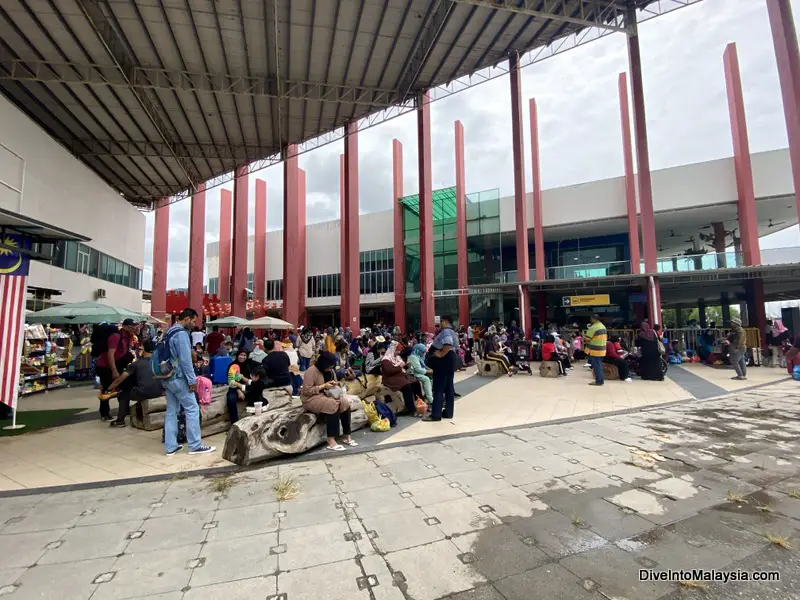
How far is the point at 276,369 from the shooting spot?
5.60 meters

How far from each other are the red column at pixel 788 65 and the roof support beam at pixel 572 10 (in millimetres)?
5055

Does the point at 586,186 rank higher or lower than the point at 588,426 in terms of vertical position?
higher

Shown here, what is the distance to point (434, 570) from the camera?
222cm

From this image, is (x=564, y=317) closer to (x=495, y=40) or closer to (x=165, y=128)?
(x=495, y=40)

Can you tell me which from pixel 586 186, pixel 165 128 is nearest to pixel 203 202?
pixel 165 128

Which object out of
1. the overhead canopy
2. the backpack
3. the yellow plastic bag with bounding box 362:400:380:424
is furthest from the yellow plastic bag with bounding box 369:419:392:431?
the overhead canopy

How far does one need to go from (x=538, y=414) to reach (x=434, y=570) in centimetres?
439

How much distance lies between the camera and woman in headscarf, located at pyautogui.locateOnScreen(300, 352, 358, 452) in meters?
4.35

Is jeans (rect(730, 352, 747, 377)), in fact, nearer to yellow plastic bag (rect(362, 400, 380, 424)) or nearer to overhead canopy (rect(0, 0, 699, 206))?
A: yellow plastic bag (rect(362, 400, 380, 424))

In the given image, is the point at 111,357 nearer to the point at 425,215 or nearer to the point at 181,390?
the point at 181,390

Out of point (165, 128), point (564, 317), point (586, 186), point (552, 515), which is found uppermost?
point (165, 128)

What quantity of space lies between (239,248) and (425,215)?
468 inches

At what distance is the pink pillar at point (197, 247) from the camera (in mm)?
24188

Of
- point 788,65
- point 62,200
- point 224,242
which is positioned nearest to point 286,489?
point 62,200
